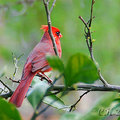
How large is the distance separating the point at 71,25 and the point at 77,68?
3734mm

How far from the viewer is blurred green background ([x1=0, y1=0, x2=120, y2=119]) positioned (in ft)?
14.1

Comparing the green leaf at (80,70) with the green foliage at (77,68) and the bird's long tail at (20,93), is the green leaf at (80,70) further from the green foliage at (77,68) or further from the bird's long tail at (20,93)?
the bird's long tail at (20,93)

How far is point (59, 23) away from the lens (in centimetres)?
439

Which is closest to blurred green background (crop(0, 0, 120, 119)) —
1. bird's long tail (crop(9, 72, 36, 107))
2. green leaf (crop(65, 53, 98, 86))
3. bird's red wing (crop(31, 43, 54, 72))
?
bird's red wing (crop(31, 43, 54, 72))

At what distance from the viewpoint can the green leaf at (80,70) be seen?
910 mm

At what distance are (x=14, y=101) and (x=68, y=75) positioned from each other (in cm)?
54

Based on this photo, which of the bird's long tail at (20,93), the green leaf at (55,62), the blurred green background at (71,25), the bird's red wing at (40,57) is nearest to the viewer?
the green leaf at (55,62)

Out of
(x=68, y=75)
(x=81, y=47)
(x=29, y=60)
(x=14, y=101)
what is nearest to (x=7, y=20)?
(x=81, y=47)

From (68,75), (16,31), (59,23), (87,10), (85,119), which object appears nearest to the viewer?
(85,119)

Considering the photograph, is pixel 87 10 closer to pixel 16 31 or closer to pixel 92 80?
pixel 16 31

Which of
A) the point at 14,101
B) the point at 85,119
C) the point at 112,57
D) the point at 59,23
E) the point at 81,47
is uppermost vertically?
the point at 85,119

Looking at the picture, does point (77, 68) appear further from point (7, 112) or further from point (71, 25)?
point (71, 25)

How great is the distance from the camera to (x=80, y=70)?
95 cm

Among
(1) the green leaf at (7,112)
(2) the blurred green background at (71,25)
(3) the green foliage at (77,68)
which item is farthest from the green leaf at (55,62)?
(2) the blurred green background at (71,25)
